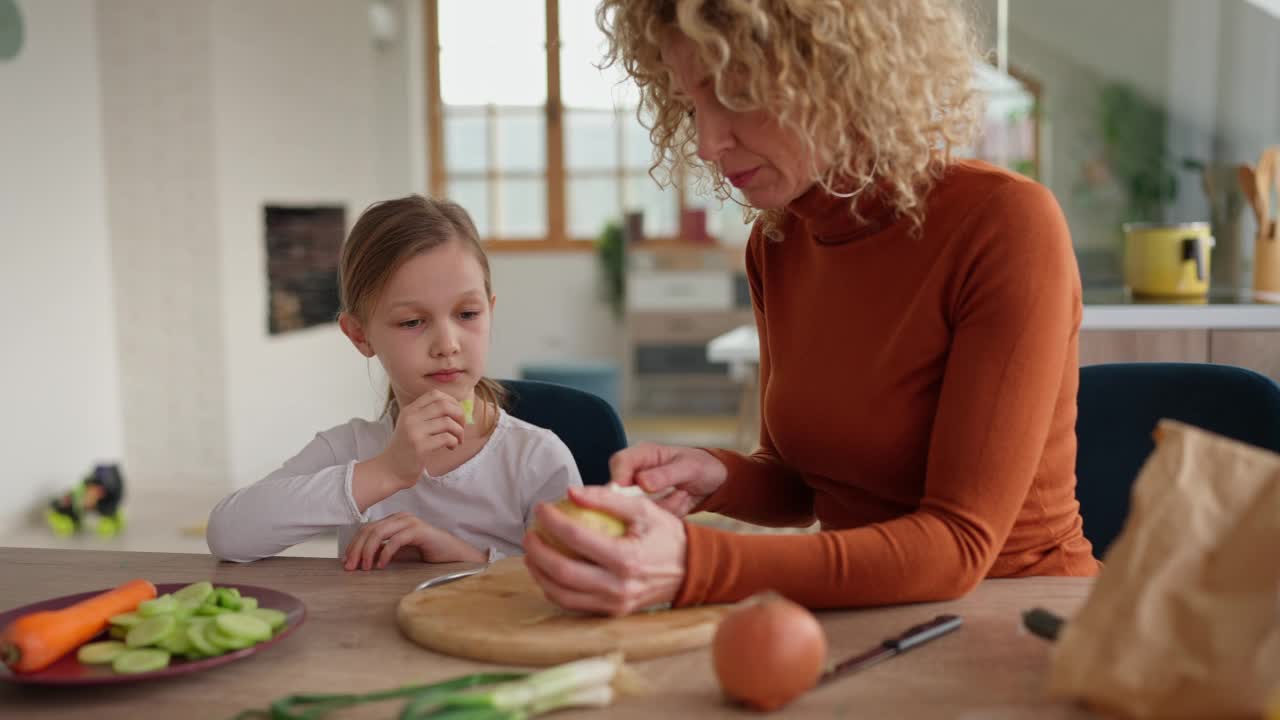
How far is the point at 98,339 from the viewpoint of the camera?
4855 mm

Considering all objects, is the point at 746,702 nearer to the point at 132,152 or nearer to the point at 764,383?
the point at 764,383

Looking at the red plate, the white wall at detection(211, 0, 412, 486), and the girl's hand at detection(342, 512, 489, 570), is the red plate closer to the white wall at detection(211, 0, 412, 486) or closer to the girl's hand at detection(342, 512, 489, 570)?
the girl's hand at detection(342, 512, 489, 570)

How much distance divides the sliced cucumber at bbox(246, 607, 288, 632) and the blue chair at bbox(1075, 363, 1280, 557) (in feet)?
3.40

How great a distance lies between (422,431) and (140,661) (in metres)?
0.48

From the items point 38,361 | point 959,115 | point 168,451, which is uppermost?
point 959,115

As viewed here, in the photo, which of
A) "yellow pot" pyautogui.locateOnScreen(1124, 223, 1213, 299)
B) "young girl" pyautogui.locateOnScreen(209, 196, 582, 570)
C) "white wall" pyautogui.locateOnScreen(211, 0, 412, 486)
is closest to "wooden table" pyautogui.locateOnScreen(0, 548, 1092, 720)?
"young girl" pyautogui.locateOnScreen(209, 196, 582, 570)

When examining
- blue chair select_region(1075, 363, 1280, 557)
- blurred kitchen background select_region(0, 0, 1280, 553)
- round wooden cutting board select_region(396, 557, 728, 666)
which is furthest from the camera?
blurred kitchen background select_region(0, 0, 1280, 553)

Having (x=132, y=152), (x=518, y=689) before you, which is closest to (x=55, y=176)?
(x=132, y=152)

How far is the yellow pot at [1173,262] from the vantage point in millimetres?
2846

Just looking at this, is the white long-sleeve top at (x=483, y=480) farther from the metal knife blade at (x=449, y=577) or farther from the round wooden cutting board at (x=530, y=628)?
the round wooden cutting board at (x=530, y=628)

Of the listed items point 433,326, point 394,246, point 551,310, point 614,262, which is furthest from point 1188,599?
point 551,310

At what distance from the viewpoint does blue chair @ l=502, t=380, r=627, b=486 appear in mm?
1675

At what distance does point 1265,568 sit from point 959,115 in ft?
2.20

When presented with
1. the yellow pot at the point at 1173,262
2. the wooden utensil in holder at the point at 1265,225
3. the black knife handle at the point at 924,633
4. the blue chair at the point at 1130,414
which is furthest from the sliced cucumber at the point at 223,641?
the wooden utensil in holder at the point at 1265,225
